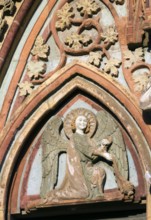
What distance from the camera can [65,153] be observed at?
12.0 meters

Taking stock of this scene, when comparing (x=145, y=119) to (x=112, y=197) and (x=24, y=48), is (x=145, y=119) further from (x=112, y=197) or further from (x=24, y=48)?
(x=24, y=48)

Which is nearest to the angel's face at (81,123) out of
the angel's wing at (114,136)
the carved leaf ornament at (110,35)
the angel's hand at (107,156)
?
the angel's wing at (114,136)

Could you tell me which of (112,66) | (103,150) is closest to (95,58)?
(112,66)

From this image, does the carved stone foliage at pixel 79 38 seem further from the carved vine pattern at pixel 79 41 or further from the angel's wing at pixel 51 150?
the angel's wing at pixel 51 150

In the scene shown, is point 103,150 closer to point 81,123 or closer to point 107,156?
point 107,156

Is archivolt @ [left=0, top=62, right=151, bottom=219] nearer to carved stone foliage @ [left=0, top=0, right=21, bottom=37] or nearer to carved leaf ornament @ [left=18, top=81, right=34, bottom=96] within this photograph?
carved leaf ornament @ [left=18, top=81, right=34, bottom=96]

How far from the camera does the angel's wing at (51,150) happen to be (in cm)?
1187

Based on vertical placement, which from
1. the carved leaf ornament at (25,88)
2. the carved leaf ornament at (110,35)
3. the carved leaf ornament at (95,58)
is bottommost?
the carved leaf ornament at (25,88)

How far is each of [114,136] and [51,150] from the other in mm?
674

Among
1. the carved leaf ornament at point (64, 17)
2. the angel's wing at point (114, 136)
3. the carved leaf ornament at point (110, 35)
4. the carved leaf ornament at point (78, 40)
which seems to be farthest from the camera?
the carved leaf ornament at point (64, 17)

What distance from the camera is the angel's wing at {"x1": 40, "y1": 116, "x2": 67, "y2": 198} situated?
11867 mm

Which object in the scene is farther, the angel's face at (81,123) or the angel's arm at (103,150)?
the angel's face at (81,123)

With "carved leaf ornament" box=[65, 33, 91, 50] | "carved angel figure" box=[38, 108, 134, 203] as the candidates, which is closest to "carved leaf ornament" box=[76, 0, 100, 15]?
"carved leaf ornament" box=[65, 33, 91, 50]

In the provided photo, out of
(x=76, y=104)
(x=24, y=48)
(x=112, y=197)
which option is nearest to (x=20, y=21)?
(x=24, y=48)
